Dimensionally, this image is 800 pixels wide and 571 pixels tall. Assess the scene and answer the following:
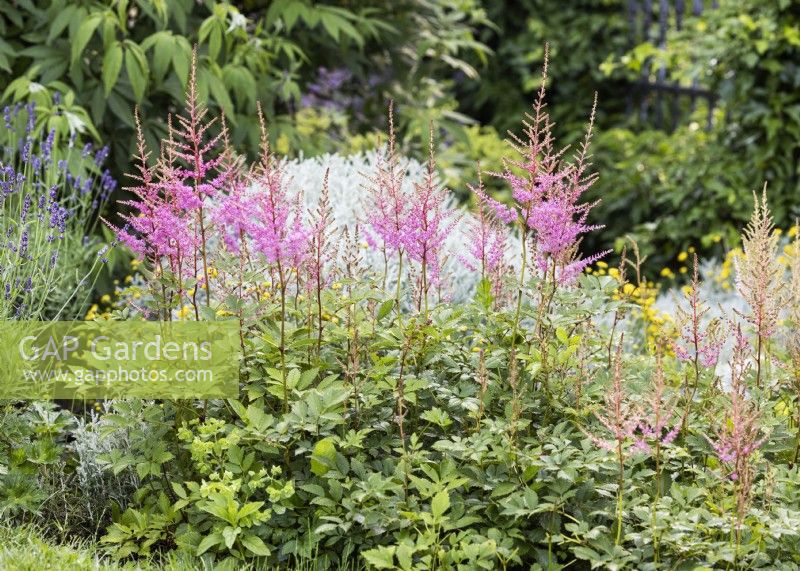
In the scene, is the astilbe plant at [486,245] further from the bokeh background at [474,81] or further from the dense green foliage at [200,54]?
the dense green foliage at [200,54]

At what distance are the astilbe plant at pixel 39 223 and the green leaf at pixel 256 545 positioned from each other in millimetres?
1033

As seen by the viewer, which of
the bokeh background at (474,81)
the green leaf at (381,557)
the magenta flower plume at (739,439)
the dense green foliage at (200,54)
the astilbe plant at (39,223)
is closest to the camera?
the magenta flower plume at (739,439)

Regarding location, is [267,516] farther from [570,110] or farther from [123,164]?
[570,110]

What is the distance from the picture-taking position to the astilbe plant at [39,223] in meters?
3.58

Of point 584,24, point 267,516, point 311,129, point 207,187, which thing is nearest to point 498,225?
point 207,187

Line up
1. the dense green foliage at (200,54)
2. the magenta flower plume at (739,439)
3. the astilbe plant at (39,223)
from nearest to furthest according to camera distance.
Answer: the magenta flower plume at (739,439), the astilbe plant at (39,223), the dense green foliage at (200,54)

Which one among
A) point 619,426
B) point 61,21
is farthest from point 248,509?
point 61,21

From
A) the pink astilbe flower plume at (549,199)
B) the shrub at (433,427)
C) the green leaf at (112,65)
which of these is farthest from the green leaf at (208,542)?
the green leaf at (112,65)

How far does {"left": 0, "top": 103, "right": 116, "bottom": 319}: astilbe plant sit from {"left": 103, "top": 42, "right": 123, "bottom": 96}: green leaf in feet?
0.98

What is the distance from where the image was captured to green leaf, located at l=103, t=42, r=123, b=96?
183 inches

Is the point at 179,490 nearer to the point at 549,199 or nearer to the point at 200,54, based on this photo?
the point at 549,199

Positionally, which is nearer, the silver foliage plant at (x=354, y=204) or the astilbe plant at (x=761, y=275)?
the astilbe plant at (x=761, y=275)

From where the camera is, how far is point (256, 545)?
9.46 ft

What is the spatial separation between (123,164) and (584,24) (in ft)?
13.6
